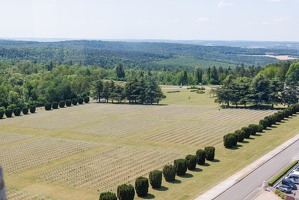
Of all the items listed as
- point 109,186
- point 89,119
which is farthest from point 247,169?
point 89,119

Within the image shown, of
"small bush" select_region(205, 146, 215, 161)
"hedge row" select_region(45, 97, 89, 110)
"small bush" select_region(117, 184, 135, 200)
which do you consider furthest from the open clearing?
"hedge row" select_region(45, 97, 89, 110)

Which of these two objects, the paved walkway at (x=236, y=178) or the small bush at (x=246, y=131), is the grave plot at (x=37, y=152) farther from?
the small bush at (x=246, y=131)

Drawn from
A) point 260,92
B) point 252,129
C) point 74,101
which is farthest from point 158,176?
point 74,101

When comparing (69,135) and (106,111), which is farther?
(106,111)

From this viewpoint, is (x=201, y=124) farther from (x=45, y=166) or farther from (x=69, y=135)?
(x=45, y=166)

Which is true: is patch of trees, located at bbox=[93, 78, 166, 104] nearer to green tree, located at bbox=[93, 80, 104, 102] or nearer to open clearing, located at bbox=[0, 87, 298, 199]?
green tree, located at bbox=[93, 80, 104, 102]

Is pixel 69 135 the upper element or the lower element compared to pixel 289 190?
lower
